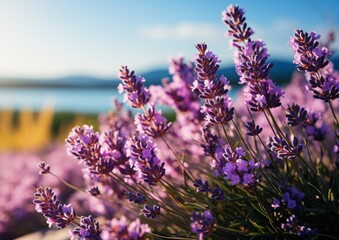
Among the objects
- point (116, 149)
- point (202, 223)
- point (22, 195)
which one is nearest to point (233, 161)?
point (202, 223)

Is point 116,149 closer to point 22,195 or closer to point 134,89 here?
point 134,89

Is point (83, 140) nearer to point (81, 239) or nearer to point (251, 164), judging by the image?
point (81, 239)

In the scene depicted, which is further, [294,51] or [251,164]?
[294,51]

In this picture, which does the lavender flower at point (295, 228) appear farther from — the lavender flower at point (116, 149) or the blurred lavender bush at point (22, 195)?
the blurred lavender bush at point (22, 195)

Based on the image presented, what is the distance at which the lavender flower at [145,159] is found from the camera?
213cm

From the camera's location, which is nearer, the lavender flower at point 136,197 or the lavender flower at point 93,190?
the lavender flower at point 136,197

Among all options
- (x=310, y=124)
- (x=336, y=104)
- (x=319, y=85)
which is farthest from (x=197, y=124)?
(x=336, y=104)

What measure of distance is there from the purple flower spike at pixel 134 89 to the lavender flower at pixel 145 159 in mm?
371

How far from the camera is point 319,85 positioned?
7.30 feet

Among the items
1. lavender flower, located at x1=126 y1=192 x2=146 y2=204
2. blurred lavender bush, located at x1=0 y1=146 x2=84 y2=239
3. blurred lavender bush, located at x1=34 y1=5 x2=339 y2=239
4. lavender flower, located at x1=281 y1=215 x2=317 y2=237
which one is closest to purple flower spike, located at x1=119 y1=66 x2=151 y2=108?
blurred lavender bush, located at x1=34 y1=5 x2=339 y2=239

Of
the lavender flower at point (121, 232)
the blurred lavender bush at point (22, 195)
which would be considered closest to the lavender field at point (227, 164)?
the lavender flower at point (121, 232)

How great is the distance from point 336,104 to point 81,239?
182 inches

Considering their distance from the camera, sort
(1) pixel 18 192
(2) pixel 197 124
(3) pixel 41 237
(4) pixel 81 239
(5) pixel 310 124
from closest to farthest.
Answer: (4) pixel 81 239
(5) pixel 310 124
(2) pixel 197 124
(3) pixel 41 237
(1) pixel 18 192

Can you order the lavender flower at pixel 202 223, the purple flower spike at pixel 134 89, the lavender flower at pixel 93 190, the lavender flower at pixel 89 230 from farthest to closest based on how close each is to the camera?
1. the lavender flower at pixel 93 190
2. the purple flower spike at pixel 134 89
3. the lavender flower at pixel 89 230
4. the lavender flower at pixel 202 223
